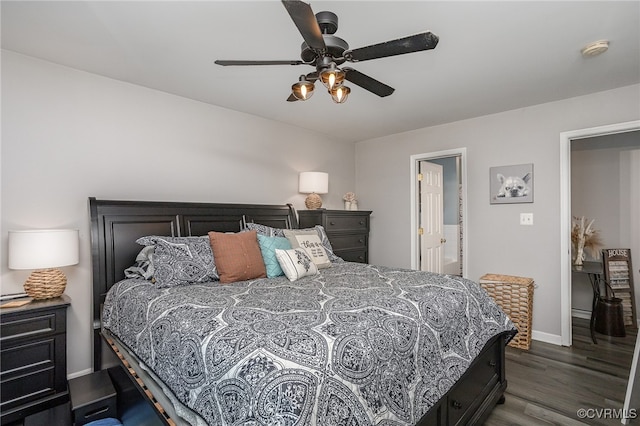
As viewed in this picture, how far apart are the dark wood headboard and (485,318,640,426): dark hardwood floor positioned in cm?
266

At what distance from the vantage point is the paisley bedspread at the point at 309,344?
1001mm

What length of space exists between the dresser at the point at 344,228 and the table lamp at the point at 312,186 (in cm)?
17

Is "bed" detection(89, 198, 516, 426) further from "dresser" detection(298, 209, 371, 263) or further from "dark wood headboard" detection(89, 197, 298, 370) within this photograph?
"dresser" detection(298, 209, 371, 263)

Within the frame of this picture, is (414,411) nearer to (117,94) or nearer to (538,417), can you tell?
(538,417)

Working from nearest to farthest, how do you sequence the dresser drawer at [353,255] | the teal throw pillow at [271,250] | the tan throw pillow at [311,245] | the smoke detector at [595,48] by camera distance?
the smoke detector at [595,48] < the teal throw pillow at [271,250] < the tan throw pillow at [311,245] < the dresser drawer at [353,255]

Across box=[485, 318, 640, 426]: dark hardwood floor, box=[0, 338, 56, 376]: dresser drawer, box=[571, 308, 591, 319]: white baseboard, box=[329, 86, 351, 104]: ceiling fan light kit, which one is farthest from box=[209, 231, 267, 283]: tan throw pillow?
box=[571, 308, 591, 319]: white baseboard

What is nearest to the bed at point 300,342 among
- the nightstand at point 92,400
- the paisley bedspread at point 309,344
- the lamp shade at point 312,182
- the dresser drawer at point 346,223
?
the paisley bedspread at point 309,344

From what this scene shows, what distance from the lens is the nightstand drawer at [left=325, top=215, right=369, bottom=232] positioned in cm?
384

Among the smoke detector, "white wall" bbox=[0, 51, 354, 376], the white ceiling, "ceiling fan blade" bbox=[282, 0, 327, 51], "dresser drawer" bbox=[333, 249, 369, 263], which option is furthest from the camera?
"dresser drawer" bbox=[333, 249, 369, 263]

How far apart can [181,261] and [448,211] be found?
5.09m

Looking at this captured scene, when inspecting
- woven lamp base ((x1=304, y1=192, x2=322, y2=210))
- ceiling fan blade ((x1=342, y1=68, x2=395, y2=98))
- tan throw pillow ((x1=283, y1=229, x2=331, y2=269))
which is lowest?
tan throw pillow ((x1=283, y1=229, x2=331, y2=269))

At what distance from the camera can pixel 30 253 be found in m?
1.97

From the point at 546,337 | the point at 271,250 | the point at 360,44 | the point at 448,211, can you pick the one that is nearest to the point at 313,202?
the point at 271,250

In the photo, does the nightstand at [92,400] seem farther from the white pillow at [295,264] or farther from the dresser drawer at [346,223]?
the dresser drawer at [346,223]
